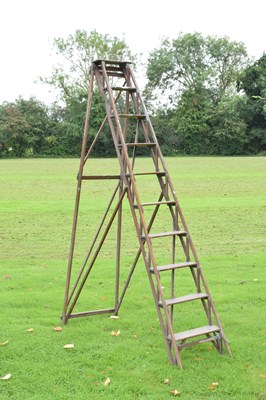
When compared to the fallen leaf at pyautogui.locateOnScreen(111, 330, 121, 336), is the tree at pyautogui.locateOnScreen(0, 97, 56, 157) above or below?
above

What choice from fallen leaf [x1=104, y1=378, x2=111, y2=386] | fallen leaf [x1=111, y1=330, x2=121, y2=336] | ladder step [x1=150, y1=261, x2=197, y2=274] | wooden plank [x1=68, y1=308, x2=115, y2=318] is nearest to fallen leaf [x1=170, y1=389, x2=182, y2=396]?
fallen leaf [x1=104, y1=378, x2=111, y2=386]

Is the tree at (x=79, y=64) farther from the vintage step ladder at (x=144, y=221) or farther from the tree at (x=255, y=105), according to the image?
the vintage step ladder at (x=144, y=221)

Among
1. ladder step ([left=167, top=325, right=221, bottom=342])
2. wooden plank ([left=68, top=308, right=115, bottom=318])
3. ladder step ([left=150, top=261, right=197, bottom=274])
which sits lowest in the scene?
wooden plank ([left=68, top=308, right=115, bottom=318])

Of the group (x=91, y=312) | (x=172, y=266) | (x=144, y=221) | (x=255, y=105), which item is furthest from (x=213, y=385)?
(x=255, y=105)

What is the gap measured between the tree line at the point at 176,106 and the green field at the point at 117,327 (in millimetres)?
54782

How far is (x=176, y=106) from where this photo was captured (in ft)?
259

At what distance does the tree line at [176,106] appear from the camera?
237ft

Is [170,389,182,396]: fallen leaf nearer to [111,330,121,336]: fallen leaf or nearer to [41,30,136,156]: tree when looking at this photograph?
[111,330,121,336]: fallen leaf

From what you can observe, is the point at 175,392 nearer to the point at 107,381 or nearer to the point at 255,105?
the point at 107,381

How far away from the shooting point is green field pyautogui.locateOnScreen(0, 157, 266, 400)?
21.3 feet

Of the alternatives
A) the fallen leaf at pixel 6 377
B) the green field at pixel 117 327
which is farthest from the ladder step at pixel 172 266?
the fallen leaf at pixel 6 377

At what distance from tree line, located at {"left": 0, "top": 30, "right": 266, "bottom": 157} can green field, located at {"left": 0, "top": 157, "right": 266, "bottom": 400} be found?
5478 cm

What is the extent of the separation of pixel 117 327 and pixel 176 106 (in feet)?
237

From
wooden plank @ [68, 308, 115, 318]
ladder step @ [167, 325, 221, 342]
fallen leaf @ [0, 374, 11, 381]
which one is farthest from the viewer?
wooden plank @ [68, 308, 115, 318]
